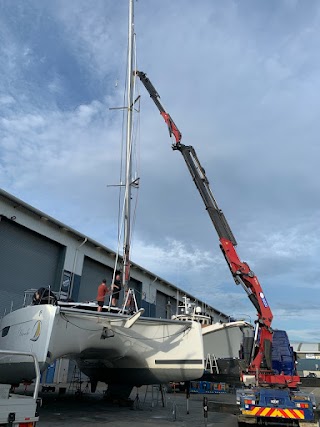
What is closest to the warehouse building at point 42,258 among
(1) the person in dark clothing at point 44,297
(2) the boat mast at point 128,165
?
(2) the boat mast at point 128,165

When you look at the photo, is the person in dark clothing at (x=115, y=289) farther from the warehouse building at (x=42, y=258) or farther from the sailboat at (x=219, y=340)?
the sailboat at (x=219, y=340)

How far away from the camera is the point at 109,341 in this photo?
9750 millimetres

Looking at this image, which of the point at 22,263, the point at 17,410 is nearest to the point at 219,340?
the point at 22,263

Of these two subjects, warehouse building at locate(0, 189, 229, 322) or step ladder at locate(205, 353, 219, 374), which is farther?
step ladder at locate(205, 353, 219, 374)

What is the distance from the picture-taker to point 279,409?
26.7 ft

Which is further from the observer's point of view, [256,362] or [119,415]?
[256,362]

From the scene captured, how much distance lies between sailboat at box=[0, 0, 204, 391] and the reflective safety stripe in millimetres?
1941

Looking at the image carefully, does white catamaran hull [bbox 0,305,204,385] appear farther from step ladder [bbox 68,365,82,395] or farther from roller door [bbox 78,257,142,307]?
roller door [bbox 78,257,142,307]

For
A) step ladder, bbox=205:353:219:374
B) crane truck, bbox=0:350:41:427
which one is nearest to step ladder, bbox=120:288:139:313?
crane truck, bbox=0:350:41:427

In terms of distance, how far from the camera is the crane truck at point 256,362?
8.13 meters

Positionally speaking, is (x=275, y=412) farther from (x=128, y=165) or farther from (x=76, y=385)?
(x=76, y=385)

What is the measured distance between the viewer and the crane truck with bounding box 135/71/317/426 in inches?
320

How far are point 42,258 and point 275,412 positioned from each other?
13873 millimetres

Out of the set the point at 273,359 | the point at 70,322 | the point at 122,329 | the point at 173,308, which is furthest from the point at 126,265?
the point at 173,308
